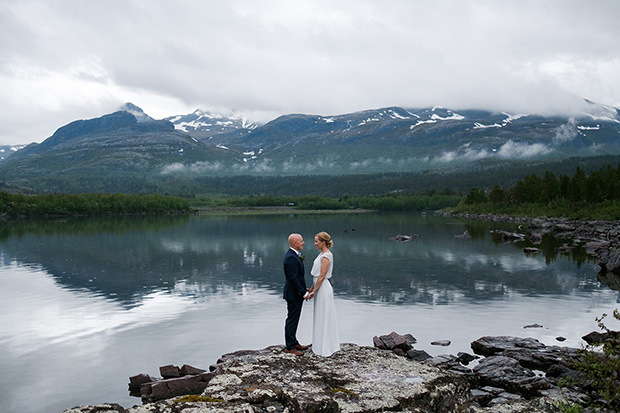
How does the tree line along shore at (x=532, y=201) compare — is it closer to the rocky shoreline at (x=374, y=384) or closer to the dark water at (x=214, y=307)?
the dark water at (x=214, y=307)

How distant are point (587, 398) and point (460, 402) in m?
3.09

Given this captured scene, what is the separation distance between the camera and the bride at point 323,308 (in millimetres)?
15664

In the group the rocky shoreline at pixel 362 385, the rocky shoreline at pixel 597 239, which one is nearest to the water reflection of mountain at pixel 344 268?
the rocky shoreline at pixel 597 239

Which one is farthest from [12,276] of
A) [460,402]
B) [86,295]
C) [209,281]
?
[460,402]

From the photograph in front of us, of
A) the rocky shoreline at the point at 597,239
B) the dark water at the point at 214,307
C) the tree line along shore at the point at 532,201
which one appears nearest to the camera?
the dark water at the point at 214,307

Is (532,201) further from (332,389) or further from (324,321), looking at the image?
(332,389)

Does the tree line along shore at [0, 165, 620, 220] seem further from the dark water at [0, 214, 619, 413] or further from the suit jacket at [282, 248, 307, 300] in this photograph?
the suit jacket at [282, 248, 307, 300]

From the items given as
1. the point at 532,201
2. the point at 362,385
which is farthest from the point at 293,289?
the point at 532,201

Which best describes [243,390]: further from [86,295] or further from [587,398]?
[86,295]

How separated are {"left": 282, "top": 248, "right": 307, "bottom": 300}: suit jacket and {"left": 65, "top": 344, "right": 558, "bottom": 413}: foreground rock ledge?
1.96m

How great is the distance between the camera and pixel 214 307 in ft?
98.3

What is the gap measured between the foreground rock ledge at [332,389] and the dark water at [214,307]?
517 cm

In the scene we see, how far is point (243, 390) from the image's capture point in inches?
477

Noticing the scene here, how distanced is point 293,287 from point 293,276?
0.47 metres
